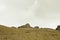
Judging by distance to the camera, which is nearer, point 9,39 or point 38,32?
point 9,39

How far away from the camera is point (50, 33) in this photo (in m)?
36.2

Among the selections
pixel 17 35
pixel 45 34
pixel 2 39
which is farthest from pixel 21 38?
pixel 45 34

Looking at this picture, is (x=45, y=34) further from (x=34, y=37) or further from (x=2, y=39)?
(x=2, y=39)

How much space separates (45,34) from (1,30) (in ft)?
24.5

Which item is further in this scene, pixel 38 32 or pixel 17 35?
pixel 38 32

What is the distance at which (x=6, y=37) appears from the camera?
30969 mm

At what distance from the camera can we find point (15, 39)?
30734mm

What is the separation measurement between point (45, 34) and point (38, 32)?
1.27m

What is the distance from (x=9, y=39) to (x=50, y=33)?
28.3ft

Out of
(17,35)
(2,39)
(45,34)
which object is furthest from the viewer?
(45,34)

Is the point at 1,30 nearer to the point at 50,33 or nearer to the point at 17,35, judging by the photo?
the point at 17,35

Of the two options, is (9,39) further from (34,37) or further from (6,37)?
(34,37)

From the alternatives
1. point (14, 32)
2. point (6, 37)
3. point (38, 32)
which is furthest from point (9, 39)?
point (38, 32)

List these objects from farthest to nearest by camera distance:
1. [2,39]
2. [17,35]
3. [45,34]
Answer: [45,34] < [17,35] < [2,39]
